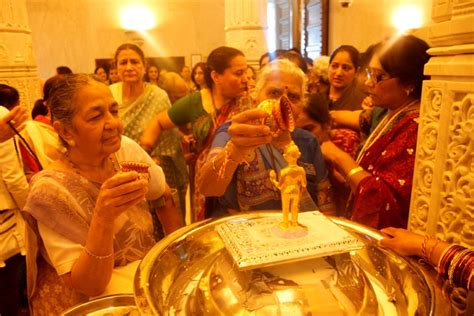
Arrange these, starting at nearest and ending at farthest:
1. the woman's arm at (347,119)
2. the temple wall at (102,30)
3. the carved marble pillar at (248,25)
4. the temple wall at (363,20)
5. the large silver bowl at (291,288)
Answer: the large silver bowl at (291,288) → the woman's arm at (347,119) → the carved marble pillar at (248,25) → the temple wall at (363,20) → the temple wall at (102,30)

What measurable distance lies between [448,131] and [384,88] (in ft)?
1.76

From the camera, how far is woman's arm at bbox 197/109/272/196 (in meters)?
1.03

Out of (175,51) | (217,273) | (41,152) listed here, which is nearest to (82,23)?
(175,51)

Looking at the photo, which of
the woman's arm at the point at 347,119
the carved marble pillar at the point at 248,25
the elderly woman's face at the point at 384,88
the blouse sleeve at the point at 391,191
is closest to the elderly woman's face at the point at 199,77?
the carved marble pillar at the point at 248,25

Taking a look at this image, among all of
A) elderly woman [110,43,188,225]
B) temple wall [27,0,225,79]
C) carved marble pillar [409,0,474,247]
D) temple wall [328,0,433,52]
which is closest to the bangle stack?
carved marble pillar [409,0,474,247]

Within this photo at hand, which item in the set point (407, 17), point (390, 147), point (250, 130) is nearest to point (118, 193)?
point (250, 130)

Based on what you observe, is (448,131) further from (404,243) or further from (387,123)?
(387,123)

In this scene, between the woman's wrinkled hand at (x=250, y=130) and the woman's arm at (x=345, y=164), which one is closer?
the woman's wrinkled hand at (x=250, y=130)

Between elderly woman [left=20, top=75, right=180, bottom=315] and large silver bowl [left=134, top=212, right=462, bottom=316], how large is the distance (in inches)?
7.3

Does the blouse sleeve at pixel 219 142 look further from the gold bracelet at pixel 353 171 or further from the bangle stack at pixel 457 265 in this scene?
the bangle stack at pixel 457 265

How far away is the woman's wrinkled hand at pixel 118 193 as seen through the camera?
0.98 metres

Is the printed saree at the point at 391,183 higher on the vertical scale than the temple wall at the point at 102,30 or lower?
lower

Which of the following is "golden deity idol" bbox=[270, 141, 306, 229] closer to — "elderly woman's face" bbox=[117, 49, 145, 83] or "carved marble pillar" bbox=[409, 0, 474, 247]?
"carved marble pillar" bbox=[409, 0, 474, 247]

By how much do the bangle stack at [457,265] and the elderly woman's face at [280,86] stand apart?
808mm
